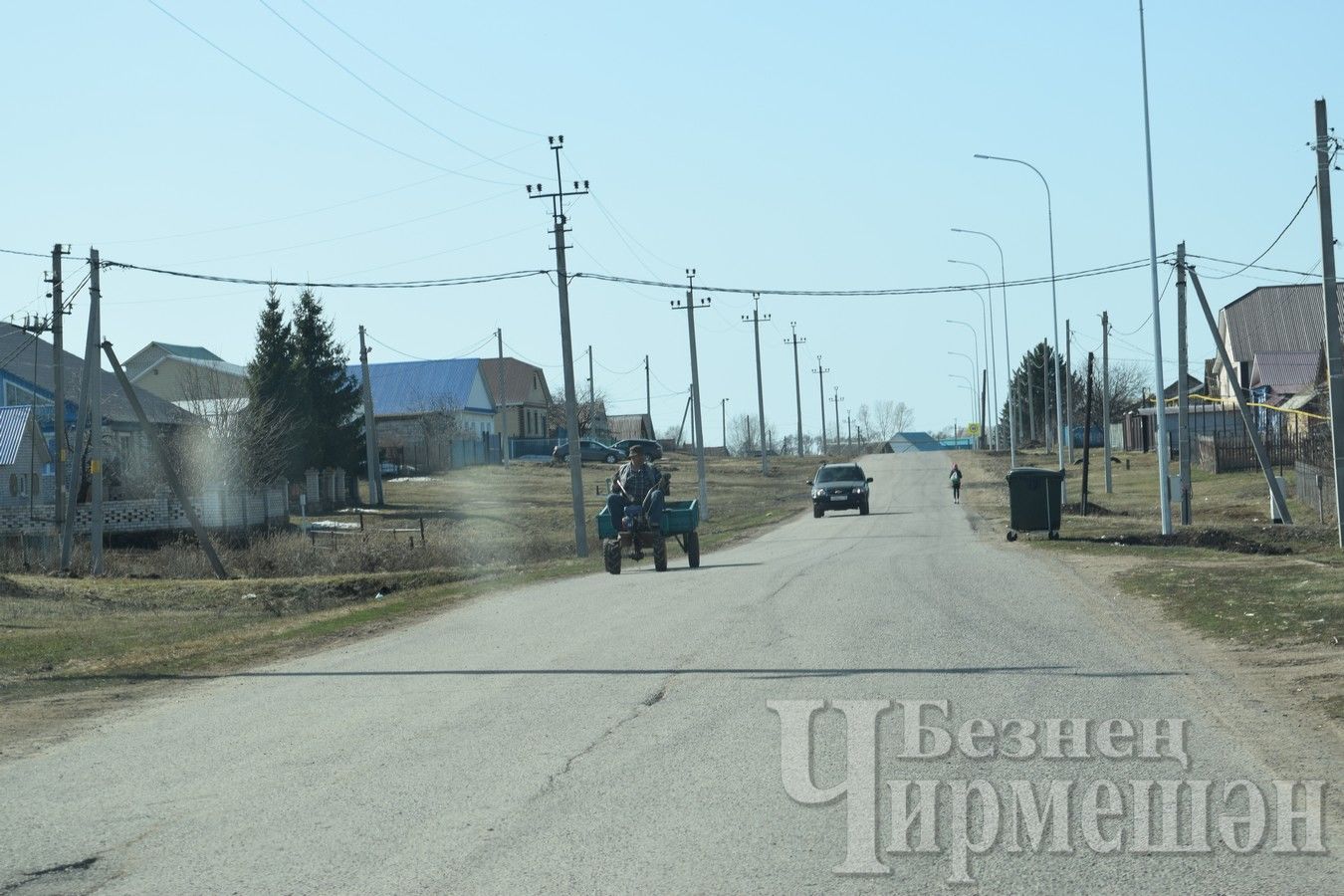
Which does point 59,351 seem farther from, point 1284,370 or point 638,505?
point 1284,370

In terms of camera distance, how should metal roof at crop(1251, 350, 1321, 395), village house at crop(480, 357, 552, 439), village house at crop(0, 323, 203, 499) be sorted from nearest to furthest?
village house at crop(0, 323, 203, 499) < metal roof at crop(1251, 350, 1321, 395) < village house at crop(480, 357, 552, 439)

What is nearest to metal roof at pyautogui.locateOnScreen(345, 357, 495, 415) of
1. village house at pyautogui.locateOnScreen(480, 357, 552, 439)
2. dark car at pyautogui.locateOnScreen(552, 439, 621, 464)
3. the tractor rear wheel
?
village house at pyautogui.locateOnScreen(480, 357, 552, 439)

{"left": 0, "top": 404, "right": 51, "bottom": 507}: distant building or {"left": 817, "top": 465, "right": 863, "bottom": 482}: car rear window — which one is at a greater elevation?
{"left": 0, "top": 404, "right": 51, "bottom": 507}: distant building

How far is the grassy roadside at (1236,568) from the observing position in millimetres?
12664

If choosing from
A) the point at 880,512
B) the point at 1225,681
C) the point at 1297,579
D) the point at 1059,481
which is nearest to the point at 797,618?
the point at 1225,681

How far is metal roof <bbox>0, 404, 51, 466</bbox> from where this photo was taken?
49.1m

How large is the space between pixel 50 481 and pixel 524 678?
46936 millimetres

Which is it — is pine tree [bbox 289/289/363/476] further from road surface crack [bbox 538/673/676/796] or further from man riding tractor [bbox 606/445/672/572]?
road surface crack [bbox 538/673/676/796]

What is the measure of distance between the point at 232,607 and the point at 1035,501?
53.3ft

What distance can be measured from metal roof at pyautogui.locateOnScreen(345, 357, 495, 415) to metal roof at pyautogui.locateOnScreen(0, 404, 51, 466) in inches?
1772

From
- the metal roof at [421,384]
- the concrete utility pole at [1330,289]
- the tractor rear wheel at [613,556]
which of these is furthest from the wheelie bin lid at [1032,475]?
the metal roof at [421,384]

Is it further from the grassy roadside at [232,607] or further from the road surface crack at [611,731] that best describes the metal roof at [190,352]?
the road surface crack at [611,731]

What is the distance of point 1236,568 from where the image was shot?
2034 centimetres

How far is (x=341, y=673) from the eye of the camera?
1274cm
